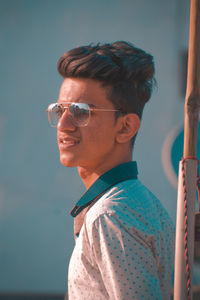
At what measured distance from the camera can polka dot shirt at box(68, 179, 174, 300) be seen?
1115mm

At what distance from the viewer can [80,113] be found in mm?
1376

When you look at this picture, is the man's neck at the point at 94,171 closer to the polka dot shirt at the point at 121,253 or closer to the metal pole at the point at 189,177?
the polka dot shirt at the point at 121,253

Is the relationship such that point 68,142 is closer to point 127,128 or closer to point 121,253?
point 127,128

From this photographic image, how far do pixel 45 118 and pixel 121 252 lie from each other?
3.28 metres

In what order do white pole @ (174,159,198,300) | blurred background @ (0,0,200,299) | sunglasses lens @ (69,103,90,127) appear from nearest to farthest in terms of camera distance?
white pole @ (174,159,198,300) < sunglasses lens @ (69,103,90,127) < blurred background @ (0,0,200,299)

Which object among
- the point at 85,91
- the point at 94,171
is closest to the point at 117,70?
the point at 85,91

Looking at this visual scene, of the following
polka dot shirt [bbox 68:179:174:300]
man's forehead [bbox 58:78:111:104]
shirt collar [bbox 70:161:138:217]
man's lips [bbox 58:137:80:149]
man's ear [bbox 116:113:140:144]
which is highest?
man's forehead [bbox 58:78:111:104]

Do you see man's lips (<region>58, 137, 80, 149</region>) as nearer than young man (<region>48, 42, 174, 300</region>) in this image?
No

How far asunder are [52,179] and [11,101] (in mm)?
940

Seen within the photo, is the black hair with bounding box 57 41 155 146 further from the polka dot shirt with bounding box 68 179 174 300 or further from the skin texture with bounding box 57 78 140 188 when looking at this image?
the polka dot shirt with bounding box 68 179 174 300

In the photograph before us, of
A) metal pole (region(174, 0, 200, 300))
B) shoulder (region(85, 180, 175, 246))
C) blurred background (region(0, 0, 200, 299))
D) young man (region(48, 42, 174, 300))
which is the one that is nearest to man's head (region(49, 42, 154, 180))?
young man (region(48, 42, 174, 300))

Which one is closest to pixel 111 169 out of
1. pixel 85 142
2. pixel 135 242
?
pixel 85 142

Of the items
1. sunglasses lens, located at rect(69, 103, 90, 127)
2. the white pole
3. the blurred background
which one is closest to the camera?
the white pole

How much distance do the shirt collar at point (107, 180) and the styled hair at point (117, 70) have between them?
0.68 ft
